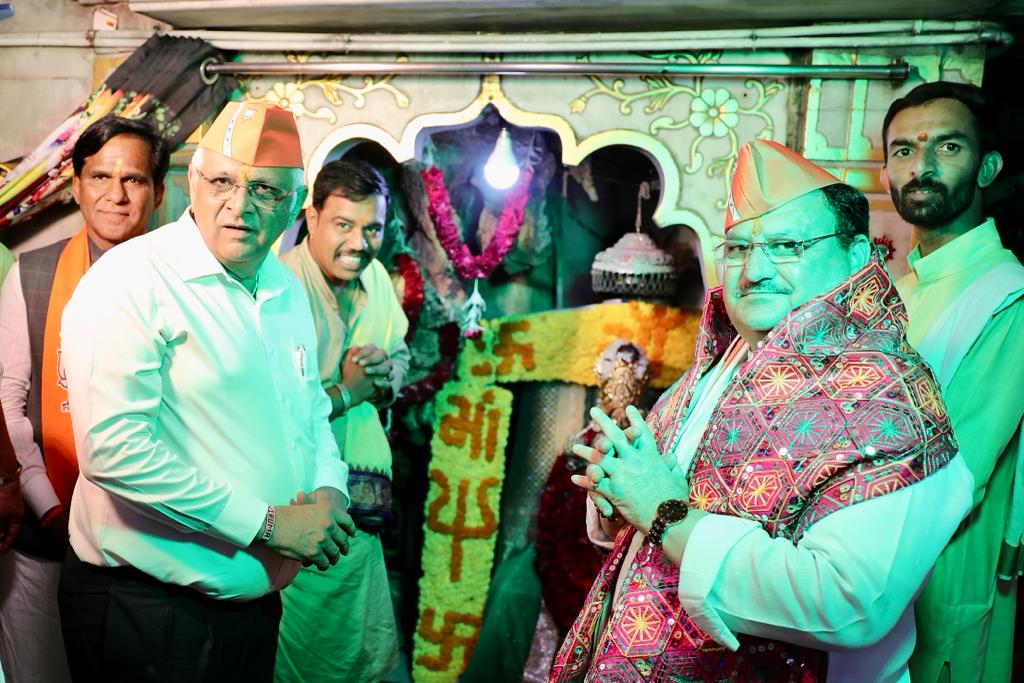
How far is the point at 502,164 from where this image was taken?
4.49 m

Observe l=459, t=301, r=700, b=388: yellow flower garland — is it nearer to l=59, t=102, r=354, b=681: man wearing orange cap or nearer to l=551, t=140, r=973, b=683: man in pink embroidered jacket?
l=59, t=102, r=354, b=681: man wearing orange cap

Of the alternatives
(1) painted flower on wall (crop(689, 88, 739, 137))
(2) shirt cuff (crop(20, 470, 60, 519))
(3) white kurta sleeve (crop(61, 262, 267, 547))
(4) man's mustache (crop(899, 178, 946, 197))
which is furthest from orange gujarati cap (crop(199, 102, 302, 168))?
(4) man's mustache (crop(899, 178, 946, 197))

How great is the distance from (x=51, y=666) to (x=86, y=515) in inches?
51.5

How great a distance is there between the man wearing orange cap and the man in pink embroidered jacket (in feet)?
2.73

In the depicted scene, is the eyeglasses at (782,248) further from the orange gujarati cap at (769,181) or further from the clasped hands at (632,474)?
the clasped hands at (632,474)

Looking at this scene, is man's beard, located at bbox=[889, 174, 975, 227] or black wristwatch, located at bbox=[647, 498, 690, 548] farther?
man's beard, located at bbox=[889, 174, 975, 227]

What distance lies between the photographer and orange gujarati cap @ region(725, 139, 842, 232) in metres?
2.11

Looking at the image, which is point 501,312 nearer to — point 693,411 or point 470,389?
point 470,389

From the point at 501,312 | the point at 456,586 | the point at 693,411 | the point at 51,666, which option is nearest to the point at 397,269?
the point at 501,312

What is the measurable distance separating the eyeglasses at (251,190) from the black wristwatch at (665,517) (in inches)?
50.8

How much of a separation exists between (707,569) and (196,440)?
1.25 meters

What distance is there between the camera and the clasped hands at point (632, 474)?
199cm

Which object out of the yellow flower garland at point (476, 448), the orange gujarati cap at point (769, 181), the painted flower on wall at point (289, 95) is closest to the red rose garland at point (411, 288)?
the yellow flower garland at point (476, 448)

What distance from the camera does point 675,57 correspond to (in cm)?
374
